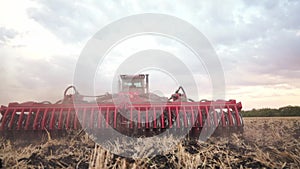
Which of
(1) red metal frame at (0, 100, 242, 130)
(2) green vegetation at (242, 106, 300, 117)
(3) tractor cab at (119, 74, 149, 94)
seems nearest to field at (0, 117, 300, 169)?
(1) red metal frame at (0, 100, 242, 130)

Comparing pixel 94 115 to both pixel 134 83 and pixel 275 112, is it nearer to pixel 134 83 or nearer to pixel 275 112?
pixel 134 83

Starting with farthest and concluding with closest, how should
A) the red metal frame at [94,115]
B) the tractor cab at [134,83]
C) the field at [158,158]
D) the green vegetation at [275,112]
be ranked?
1. the green vegetation at [275,112]
2. the tractor cab at [134,83]
3. the red metal frame at [94,115]
4. the field at [158,158]

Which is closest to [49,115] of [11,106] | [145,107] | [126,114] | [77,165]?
[11,106]

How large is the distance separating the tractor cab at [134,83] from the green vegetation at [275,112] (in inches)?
488

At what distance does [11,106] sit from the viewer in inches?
267

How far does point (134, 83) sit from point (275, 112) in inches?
510

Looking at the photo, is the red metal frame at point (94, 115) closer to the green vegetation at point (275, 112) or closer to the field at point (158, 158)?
the field at point (158, 158)

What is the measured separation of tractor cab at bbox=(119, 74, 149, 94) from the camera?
1002 centimetres

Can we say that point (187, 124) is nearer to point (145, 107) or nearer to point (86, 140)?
point (145, 107)

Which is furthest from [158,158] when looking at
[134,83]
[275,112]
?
[275,112]

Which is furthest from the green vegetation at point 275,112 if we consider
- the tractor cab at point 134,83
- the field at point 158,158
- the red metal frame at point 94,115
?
the field at point 158,158

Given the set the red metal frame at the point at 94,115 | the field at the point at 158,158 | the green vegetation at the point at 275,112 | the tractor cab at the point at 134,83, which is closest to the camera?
the field at the point at 158,158

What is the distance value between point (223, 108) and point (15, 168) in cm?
496

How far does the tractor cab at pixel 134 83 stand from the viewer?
10.0 m
